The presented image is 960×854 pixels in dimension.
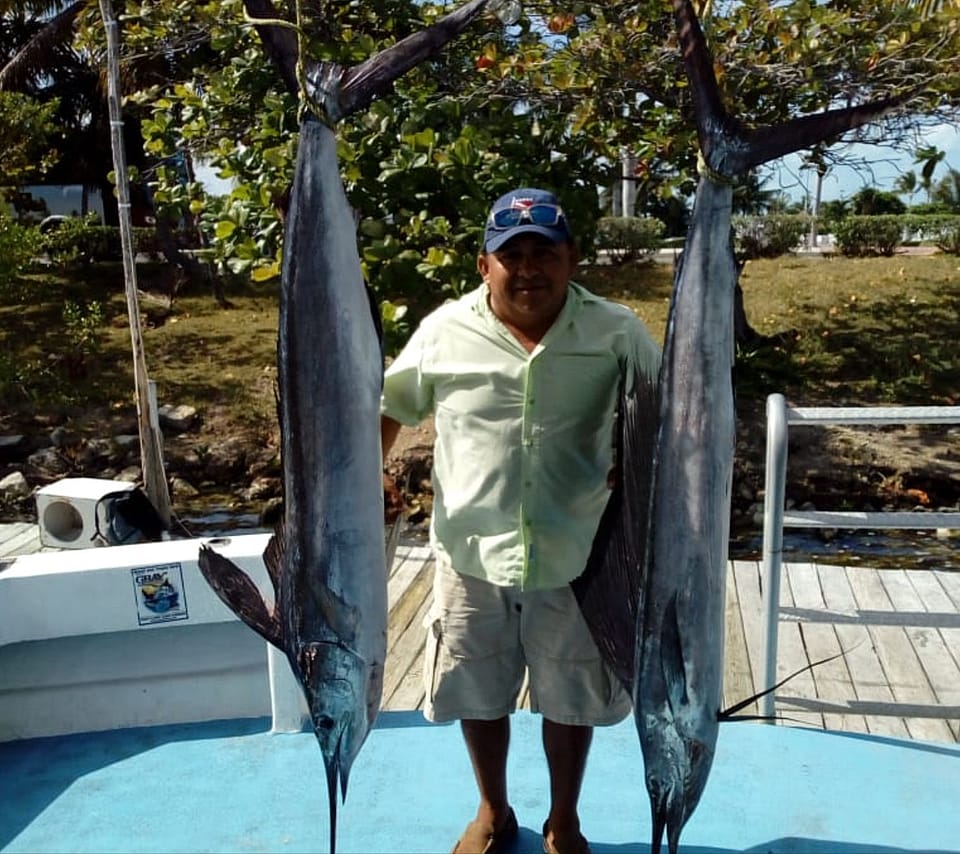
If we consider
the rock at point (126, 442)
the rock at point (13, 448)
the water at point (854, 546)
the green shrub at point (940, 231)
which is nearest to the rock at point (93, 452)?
the rock at point (126, 442)

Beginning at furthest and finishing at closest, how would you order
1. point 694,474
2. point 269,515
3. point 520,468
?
1. point 269,515
2. point 520,468
3. point 694,474

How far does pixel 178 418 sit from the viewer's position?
9711mm

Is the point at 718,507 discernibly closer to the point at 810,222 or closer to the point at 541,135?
the point at 541,135

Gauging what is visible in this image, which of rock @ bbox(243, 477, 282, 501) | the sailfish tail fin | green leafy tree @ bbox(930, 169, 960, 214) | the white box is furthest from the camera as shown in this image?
green leafy tree @ bbox(930, 169, 960, 214)

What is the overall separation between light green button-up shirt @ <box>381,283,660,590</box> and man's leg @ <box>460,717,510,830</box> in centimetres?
36

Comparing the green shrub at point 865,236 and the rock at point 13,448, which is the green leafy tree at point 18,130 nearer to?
the rock at point 13,448

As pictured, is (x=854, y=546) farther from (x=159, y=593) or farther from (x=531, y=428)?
(x=531, y=428)

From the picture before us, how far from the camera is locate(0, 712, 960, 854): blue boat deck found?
2.27m

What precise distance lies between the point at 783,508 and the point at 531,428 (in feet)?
3.56

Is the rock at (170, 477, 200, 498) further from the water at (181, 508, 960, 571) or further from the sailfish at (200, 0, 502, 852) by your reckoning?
the sailfish at (200, 0, 502, 852)

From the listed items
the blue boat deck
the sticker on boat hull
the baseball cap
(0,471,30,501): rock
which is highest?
the baseball cap

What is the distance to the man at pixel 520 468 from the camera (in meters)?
1.86

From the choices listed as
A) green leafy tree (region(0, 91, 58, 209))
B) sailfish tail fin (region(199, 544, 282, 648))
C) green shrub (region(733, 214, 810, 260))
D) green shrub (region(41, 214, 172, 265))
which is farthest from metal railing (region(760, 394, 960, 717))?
green shrub (region(41, 214, 172, 265))

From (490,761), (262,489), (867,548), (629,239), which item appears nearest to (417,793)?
(490,761)
